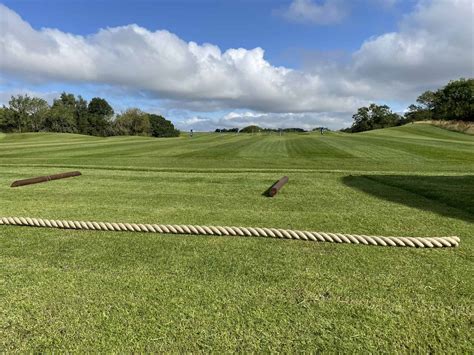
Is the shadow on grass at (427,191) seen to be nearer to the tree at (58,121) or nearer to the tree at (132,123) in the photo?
the tree at (58,121)

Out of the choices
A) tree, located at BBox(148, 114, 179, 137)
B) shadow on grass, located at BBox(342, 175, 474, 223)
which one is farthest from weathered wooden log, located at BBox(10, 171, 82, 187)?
tree, located at BBox(148, 114, 179, 137)

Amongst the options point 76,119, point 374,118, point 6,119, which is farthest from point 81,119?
point 374,118

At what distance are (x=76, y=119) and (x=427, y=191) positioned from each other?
120 meters

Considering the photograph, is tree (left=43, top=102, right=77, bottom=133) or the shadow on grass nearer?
the shadow on grass

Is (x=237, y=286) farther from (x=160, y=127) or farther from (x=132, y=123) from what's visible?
(x=160, y=127)

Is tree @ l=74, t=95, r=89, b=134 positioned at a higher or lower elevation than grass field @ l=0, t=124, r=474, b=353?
higher

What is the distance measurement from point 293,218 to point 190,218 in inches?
66.5

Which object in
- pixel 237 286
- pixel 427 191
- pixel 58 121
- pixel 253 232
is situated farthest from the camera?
pixel 58 121

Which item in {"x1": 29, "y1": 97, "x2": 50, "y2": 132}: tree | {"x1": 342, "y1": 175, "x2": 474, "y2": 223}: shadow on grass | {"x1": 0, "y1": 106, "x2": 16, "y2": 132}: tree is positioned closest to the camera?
{"x1": 342, "y1": 175, "x2": 474, "y2": 223}: shadow on grass

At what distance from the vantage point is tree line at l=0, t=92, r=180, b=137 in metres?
86.0

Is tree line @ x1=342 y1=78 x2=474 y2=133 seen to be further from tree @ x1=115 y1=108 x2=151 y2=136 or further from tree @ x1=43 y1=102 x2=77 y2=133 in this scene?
tree @ x1=43 y1=102 x2=77 y2=133

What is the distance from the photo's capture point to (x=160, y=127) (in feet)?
416

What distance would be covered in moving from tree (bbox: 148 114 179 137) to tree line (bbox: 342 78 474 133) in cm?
7241

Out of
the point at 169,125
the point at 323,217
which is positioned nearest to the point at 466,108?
the point at 323,217
